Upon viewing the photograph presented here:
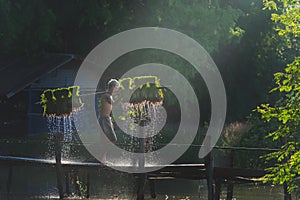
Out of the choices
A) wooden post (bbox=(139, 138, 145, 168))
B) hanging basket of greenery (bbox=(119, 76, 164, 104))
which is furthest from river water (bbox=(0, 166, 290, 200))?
hanging basket of greenery (bbox=(119, 76, 164, 104))

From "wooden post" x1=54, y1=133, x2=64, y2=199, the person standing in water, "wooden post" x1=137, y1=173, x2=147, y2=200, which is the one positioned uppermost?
the person standing in water

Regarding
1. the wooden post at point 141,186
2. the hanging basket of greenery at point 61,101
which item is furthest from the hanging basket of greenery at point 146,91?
the hanging basket of greenery at point 61,101

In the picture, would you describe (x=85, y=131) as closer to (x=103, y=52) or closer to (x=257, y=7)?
(x=103, y=52)

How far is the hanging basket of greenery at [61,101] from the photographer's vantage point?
50.7 ft

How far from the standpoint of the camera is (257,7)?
128ft

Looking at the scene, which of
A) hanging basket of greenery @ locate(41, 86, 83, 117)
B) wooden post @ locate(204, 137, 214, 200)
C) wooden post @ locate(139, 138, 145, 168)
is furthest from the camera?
hanging basket of greenery @ locate(41, 86, 83, 117)

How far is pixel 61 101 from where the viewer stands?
15477 mm

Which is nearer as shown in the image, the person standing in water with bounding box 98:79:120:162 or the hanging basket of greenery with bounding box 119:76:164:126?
the hanging basket of greenery with bounding box 119:76:164:126

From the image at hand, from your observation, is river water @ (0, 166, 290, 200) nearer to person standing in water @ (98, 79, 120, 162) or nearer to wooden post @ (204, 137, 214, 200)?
person standing in water @ (98, 79, 120, 162)

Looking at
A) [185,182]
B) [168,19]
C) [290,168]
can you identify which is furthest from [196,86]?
[290,168]

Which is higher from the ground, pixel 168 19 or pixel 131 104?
pixel 168 19

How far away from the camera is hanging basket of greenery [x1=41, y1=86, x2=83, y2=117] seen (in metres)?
15.4

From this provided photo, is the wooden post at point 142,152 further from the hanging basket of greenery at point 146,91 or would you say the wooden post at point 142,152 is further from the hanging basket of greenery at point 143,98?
the hanging basket of greenery at point 146,91

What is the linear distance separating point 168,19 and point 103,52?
413 centimetres
